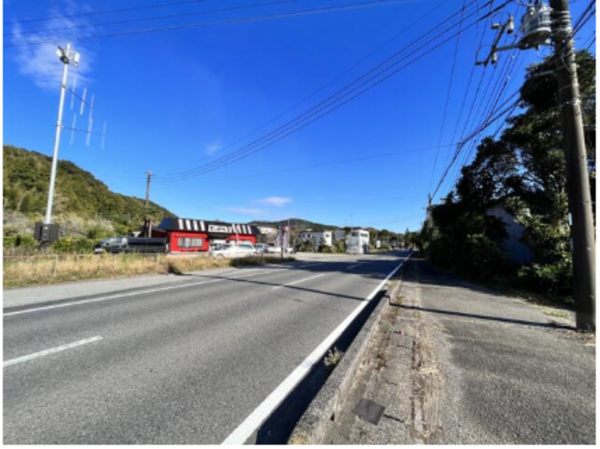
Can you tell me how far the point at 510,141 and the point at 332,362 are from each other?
15.3 meters

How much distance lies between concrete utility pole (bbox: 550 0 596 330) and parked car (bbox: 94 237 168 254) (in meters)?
28.7

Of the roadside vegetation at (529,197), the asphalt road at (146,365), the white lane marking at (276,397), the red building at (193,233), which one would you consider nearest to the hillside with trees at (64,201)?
the red building at (193,233)

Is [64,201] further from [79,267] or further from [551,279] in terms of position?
[551,279]

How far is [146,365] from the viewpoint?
3650mm

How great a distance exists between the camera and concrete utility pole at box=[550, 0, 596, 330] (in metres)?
5.02

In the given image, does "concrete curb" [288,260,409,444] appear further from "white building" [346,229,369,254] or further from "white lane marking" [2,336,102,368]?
"white building" [346,229,369,254]

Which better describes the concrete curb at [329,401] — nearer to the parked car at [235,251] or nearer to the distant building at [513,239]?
the distant building at [513,239]

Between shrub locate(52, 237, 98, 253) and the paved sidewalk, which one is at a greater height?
shrub locate(52, 237, 98, 253)

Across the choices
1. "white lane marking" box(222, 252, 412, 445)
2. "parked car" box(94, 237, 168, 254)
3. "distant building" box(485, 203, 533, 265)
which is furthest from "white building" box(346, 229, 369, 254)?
"white lane marking" box(222, 252, 412, 445)

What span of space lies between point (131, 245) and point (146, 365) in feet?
96.3

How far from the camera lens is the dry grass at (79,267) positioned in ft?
33.3

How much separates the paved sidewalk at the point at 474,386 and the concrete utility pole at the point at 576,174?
0.73 m

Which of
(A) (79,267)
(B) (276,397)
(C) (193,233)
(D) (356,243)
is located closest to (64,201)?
(C) (193,233)

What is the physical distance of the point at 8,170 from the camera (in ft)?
124
